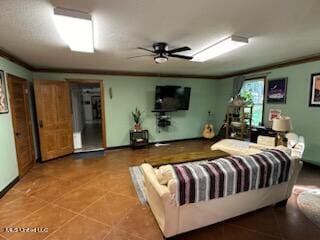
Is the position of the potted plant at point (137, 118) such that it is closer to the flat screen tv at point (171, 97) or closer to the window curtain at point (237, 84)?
the flat screen tv at point (171, 97)

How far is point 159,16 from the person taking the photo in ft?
6.28

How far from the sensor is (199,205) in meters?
1.85

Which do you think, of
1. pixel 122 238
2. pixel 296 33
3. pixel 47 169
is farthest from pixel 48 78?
pixel 296 33

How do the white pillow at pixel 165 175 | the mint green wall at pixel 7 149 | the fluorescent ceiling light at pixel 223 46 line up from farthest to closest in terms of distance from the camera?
the mint green wall at pixel 7 149, the fluorescent ceiling light at pixel 223 46, the white pillow at pixel 165 175

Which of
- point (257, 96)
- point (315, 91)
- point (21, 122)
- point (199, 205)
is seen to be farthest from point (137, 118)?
point (315, 91)

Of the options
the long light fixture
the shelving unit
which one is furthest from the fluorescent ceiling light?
the shelving unit

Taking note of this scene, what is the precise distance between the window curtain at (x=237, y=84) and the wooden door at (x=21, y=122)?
19.3 feet

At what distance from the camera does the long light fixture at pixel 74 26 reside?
1.78 m

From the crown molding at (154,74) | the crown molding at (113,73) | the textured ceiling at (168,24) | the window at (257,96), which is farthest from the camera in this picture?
the window at (257,96)

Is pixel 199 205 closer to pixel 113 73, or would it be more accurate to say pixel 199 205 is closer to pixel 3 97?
pixel 3 97

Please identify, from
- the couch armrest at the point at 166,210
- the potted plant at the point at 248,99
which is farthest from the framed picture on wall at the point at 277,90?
the couch armrest at the point at 166,210

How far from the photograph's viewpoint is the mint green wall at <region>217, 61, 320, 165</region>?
3781 millimetres

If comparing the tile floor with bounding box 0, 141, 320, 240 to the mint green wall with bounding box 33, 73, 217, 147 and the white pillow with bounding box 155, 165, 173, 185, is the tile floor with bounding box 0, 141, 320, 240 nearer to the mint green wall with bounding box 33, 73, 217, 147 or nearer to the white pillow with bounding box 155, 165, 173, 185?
the white pillow with bounding box 155, 165, 173, 185

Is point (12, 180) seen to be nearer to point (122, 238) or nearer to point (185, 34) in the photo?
point (122, 238)
